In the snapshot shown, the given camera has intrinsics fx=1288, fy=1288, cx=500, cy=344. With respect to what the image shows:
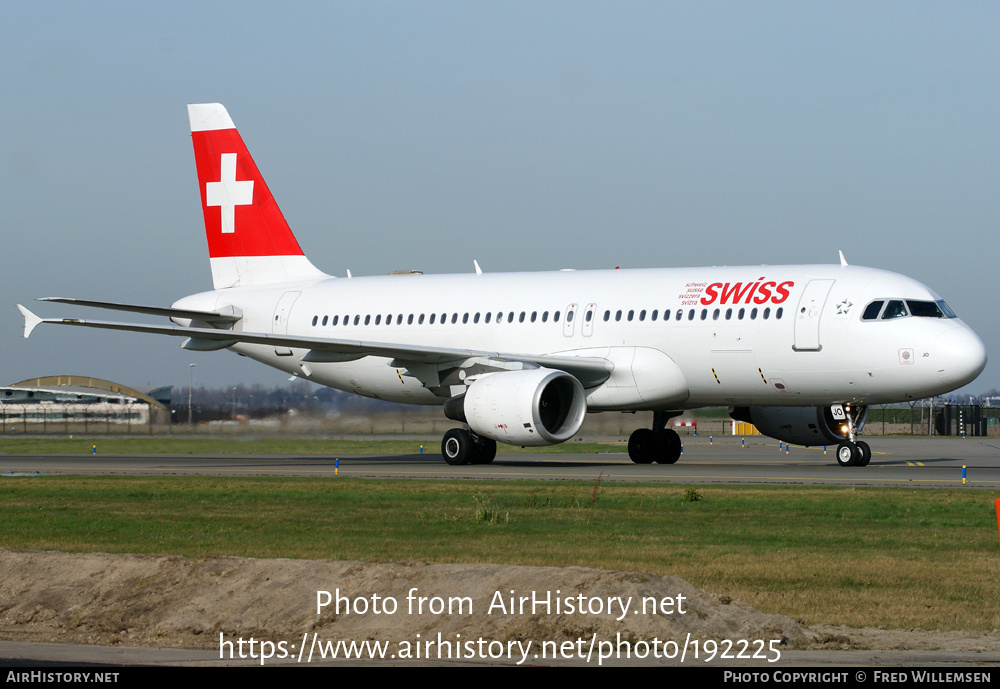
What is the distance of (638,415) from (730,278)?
5.63 m

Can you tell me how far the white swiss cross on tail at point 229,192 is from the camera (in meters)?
34.2

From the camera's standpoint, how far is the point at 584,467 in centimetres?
2705

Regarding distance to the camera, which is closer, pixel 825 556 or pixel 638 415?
pixel 825 556

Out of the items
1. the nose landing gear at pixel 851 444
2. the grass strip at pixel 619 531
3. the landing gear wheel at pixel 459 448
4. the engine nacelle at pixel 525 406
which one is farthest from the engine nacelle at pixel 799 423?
the grass strip at pixel 619 531

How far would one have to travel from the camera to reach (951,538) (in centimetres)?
1408

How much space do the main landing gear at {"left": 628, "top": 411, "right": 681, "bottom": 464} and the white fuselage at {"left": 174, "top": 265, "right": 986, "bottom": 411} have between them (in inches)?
72.2

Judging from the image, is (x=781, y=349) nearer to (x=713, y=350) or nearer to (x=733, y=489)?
(x=713, y=350)

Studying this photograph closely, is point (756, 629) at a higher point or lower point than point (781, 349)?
lower

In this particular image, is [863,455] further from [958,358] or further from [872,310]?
[872,310]

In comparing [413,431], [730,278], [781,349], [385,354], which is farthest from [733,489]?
[413,431]

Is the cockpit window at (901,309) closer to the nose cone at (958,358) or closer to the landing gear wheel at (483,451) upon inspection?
the nose cone at (958,358)

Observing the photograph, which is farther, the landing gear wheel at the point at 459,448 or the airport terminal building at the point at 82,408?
the airport terminal building at the point at 82,408

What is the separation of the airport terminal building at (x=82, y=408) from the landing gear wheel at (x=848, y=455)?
20869 millimetres

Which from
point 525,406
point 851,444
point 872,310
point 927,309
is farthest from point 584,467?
point 927,309
